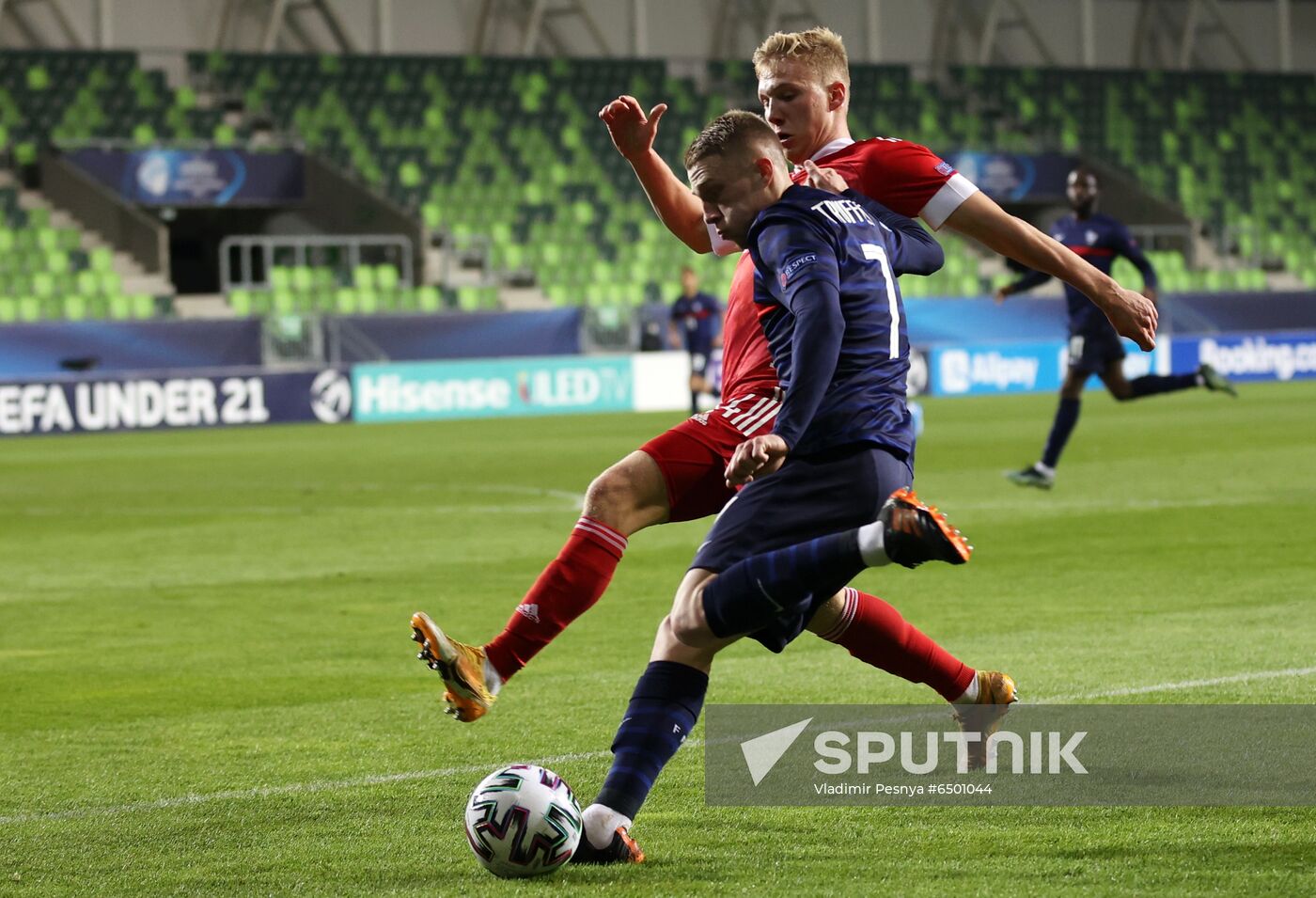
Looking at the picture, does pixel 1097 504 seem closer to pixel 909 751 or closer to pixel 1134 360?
pixel 909 751

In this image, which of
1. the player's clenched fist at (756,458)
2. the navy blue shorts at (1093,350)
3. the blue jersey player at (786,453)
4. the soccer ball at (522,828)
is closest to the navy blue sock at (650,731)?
the blue jersey player at (786,453)

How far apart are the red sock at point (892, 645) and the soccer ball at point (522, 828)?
1016 mm

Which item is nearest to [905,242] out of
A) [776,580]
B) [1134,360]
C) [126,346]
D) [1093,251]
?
[776,580]

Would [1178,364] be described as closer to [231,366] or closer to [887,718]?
[231,366]

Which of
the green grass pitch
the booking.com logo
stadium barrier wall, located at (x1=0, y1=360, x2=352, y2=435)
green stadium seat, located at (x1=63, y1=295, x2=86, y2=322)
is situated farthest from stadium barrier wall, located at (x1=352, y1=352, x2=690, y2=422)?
the booking.com logo

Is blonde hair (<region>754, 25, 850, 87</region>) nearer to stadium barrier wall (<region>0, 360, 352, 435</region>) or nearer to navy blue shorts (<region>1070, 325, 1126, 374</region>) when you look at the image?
navy blue shorts (<region>1070, 325, 1126, 374</region>)

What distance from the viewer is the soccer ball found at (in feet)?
13.6

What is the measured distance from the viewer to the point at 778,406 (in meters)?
4.75

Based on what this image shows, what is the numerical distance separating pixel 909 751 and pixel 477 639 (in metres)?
3.14

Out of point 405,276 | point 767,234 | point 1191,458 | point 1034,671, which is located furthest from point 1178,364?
point 767,234

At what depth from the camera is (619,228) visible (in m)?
34.8

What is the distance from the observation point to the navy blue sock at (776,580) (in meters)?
4.05
